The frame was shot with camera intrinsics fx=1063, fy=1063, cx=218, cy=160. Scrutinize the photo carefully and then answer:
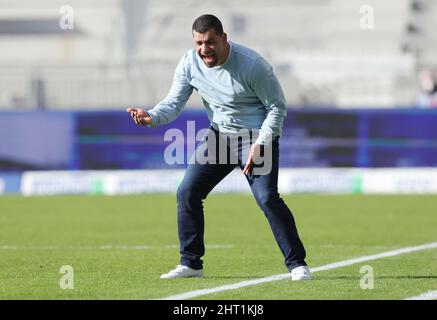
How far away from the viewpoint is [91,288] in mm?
7723

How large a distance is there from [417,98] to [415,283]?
19923mm

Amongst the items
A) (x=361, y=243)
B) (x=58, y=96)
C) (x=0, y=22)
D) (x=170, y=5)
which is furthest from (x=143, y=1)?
(x=361, y=243)

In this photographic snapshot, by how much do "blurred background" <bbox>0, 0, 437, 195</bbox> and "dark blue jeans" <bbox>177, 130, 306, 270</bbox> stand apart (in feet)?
43.2

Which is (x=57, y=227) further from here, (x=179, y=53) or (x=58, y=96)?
(x=179, y=53)

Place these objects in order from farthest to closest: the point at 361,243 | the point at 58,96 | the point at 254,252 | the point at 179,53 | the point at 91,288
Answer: the point at 179,53, the point at 58,96, the point at 361,243, the point at 254,252, the point at 91,288

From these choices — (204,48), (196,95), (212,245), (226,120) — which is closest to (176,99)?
(226,120)

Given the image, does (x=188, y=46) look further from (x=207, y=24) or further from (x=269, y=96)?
(x=207, y=24)

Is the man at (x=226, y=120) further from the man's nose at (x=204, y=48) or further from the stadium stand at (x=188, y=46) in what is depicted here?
the stadium stand at (x=188, y=46)

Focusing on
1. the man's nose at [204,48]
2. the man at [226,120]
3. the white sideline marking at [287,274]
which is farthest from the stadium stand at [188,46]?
the man's nose at [204,48]

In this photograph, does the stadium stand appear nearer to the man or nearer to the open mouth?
the man

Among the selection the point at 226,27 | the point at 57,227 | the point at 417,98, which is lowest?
the point at 57,227

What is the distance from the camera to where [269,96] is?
8.14 meters

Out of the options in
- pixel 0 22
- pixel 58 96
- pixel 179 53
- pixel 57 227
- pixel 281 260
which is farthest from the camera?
pixel 0 22

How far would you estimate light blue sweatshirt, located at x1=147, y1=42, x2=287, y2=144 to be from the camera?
26.7ft
